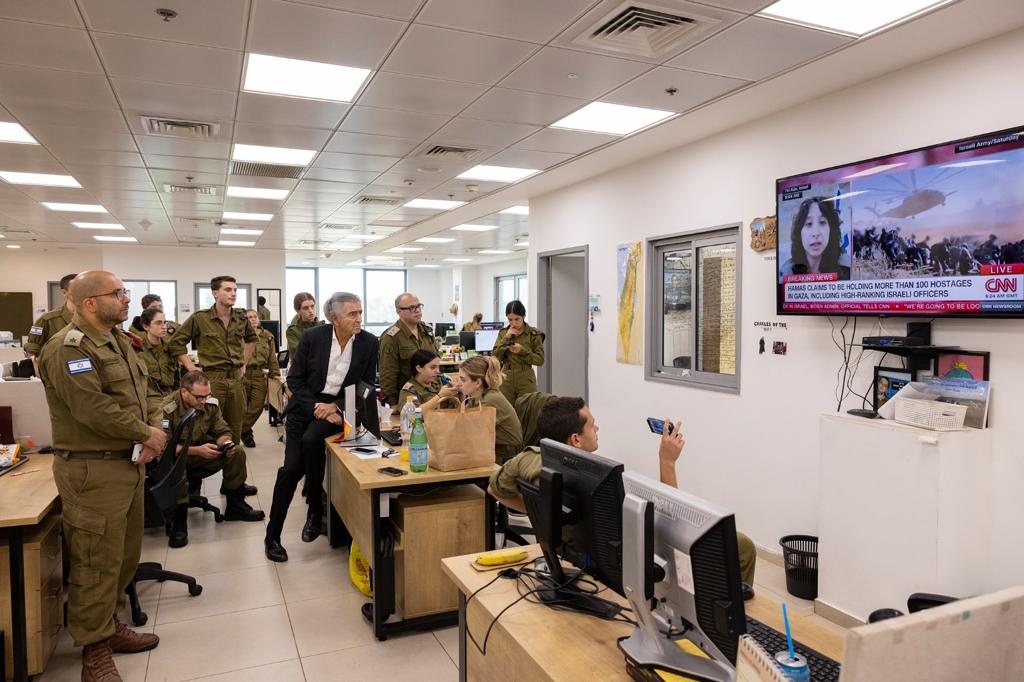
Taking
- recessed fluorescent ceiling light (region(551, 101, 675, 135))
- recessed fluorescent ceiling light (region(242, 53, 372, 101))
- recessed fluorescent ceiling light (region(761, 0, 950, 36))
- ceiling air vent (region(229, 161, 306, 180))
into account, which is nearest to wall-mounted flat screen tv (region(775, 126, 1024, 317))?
recessed fluorescent ceiling light (region(761, 0, 950, 36))

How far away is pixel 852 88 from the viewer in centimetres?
377

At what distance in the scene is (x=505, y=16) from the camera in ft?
9.41

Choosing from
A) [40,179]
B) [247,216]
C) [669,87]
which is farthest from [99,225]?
[669,87]

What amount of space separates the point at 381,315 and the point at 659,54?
1838cm

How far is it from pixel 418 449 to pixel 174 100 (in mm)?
2669

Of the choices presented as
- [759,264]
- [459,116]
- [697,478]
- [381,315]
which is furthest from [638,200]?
[381,315]

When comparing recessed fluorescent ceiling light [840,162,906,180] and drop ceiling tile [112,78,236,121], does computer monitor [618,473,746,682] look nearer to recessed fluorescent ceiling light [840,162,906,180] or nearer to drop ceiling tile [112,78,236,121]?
recessed fluorescent ceiling light [840,162,906,180]

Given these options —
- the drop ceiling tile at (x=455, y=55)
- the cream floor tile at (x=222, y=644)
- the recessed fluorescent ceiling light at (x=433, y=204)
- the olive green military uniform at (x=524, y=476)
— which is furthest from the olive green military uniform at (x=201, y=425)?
the recessed fluorescent ceiling light at (x=433, y=204)

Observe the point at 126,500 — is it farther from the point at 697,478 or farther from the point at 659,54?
the point at 697,478

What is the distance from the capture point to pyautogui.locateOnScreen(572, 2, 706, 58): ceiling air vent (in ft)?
9.44

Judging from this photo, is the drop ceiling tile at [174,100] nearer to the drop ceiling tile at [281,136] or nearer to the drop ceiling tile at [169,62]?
the drop ceiling tile at [169,62]

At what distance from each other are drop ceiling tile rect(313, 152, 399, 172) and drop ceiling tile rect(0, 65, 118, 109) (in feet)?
5.64

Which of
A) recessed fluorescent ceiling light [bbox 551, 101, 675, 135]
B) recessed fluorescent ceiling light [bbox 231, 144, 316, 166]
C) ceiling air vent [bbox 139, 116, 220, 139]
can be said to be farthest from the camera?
recessed fluorescent ceiling light [bbox 231, 144, 316, 166]

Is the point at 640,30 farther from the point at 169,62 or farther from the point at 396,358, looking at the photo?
the point at 396,358
